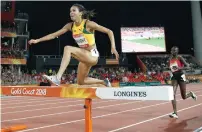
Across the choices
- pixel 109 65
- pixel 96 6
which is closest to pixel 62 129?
pixel 109 65

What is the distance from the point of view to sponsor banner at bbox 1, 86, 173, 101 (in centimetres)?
299

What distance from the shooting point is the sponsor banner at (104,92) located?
9.80 ft

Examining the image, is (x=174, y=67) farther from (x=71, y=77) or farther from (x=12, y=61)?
(x=12, y=61)

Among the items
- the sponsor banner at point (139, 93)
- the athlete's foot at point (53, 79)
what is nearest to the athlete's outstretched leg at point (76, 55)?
the athlete's foot at point (53, 79)

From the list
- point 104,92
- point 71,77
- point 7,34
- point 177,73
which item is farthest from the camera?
point 7,34

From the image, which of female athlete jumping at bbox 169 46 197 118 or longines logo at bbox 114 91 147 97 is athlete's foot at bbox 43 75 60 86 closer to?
longines logo at bbox 114 91 147 97

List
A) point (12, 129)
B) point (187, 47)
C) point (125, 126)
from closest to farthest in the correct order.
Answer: point (12, 129), point (125, 126), point (187, 47)

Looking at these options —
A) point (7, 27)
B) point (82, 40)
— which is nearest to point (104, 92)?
point (82, 40)

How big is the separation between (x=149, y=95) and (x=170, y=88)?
28 cm

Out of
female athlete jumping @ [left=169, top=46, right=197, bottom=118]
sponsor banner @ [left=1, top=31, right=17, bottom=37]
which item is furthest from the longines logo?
sponsor banner @ [left=1, top=31, right=17, bottom=37]

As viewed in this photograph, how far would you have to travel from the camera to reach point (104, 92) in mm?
3527

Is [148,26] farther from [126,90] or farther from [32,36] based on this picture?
[126,90]

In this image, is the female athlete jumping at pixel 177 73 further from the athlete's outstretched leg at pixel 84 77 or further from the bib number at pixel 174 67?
the athlete's outstretched leg at pixel 84 77

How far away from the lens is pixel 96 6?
3503 cm
